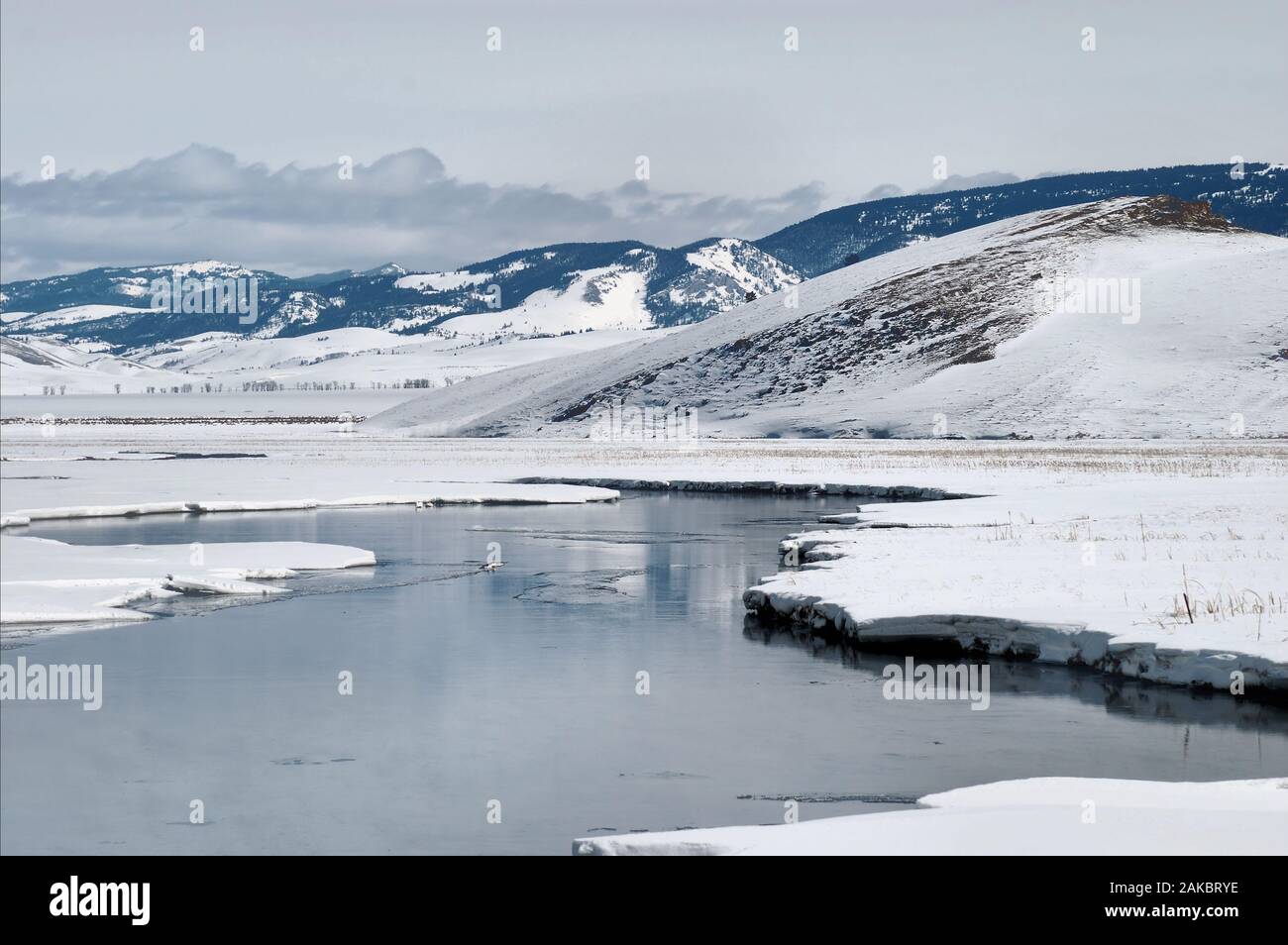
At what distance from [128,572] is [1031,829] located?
1751cm

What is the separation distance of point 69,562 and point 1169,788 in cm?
1853

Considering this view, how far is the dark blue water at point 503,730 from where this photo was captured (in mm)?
12039

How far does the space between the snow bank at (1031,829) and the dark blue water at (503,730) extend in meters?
1.05

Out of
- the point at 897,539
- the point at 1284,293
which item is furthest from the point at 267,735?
the point at 1284,293

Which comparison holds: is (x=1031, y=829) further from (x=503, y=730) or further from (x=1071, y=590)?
(x=1071, y=590)

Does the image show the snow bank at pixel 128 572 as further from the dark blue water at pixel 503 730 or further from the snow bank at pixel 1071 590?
the snow bank at pixel 1071 590

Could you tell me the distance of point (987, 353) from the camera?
123 meters

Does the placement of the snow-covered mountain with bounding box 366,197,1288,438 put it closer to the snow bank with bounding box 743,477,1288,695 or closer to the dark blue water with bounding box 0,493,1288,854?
the snow bank with bounding box 743,477,1288,695

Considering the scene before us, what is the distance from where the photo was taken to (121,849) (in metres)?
11.1

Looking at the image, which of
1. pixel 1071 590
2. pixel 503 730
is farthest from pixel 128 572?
pixel 1071 590

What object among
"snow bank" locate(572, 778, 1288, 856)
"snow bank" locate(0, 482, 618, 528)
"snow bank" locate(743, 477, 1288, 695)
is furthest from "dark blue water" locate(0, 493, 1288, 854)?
"snow bank" locate(0, 482, 618, 528)

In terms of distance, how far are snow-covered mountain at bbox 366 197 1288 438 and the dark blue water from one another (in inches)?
3323

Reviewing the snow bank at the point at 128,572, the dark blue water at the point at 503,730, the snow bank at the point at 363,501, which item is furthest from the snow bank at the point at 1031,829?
the snow bank at the point at 363,501

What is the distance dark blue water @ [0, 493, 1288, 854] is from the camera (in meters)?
12.0
